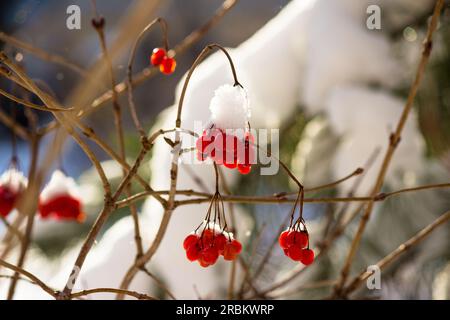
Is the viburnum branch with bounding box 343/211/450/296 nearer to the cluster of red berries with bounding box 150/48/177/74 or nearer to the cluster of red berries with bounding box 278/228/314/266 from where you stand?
the cluster of red berries with bounding box 278/228/314/266

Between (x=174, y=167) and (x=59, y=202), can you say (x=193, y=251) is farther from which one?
(x=59, y=202)

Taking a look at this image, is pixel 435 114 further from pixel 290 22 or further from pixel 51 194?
pixel 51 194

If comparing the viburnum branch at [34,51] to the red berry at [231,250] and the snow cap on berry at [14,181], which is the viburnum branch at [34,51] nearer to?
the snow cap on berry at [14,181]

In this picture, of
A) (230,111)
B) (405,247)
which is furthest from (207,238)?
(405,247)

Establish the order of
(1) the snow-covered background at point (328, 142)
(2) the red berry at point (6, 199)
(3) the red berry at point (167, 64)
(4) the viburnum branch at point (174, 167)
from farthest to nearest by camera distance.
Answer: (1) the snow-covered background at point (328, 142), (2) the red berry at point (6, 199), (3) the red berry at point (167, 64), (4) the viburnum branch at point (174, 167)

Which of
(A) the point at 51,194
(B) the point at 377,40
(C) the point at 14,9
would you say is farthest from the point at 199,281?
(C) the point at 14,9

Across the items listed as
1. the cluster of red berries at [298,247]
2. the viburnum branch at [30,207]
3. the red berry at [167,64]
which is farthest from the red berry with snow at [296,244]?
the viburnum branch at [30,207]
